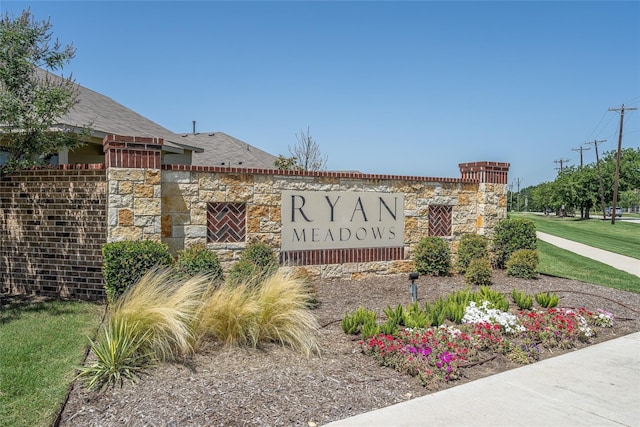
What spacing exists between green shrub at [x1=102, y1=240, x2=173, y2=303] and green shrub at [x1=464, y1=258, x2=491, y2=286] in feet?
19.2

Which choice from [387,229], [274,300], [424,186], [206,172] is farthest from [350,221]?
[274,300]

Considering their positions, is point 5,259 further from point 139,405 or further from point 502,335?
point 502,335

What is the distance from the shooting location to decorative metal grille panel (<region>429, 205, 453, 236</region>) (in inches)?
428

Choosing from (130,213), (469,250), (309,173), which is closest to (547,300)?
(469,250)

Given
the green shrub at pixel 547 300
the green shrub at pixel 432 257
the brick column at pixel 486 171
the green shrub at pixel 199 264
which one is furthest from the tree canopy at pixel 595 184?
the green shrub at pixel 199 264

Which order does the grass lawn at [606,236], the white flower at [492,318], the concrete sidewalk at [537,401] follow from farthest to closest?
the grass lawn at [606,236], the white flower at [492,318], the concrete sidewalk at [537,401]

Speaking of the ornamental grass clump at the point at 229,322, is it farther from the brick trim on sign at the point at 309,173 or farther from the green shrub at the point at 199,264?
the brick trim on sign at the point at 309,173

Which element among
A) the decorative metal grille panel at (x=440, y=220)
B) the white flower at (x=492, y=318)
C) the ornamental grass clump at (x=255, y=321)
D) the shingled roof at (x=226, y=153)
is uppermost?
the shingled roof at (x=226, y=153)

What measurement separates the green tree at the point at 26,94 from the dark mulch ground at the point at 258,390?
15.4 feet

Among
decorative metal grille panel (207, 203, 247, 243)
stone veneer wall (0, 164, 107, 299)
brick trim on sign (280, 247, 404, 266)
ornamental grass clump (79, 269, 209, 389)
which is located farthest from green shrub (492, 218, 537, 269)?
stone veneer wall (0, 164, 107, 299)

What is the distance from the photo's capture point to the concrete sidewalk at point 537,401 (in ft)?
12.8

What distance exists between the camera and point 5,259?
8.39m

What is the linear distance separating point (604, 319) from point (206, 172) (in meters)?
6.51

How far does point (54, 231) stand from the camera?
26.5 ft
